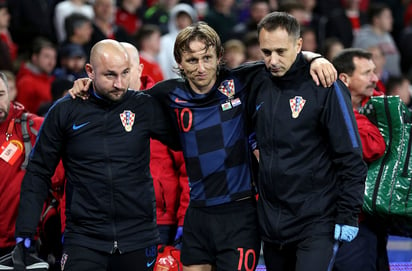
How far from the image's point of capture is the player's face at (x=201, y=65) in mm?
4684

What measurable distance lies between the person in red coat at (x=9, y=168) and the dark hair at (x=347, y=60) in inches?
88.3

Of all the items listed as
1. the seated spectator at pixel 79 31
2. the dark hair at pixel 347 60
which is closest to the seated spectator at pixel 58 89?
the seated spectator at pixel 79 31

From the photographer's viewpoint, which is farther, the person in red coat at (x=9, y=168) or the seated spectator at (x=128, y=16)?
the seated spectator at (x=128, y=16)

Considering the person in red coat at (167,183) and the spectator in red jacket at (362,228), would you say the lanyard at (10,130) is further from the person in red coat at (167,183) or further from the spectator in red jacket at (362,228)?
the spectator in red jacket at (362,228)

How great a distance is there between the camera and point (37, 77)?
9.60 metres

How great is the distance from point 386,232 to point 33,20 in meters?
7.39

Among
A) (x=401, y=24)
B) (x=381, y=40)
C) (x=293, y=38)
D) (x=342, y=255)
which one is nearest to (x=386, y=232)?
(x=342, y=255)

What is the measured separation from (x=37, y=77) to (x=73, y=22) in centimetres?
105

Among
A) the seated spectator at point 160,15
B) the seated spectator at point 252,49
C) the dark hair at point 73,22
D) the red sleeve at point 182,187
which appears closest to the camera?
the red sleeve at point 182,187

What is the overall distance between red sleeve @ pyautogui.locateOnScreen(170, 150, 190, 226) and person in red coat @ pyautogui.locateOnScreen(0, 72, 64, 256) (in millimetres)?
884

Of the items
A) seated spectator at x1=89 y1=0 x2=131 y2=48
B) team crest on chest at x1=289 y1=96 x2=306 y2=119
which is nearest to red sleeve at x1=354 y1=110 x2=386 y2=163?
team crest on chest at x1=289 y1=96 x2=306 y2=119

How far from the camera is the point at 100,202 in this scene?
469cm

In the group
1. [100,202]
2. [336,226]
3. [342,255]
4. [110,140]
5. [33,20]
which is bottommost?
[342,255]

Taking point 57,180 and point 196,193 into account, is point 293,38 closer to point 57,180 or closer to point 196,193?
point 196,193
